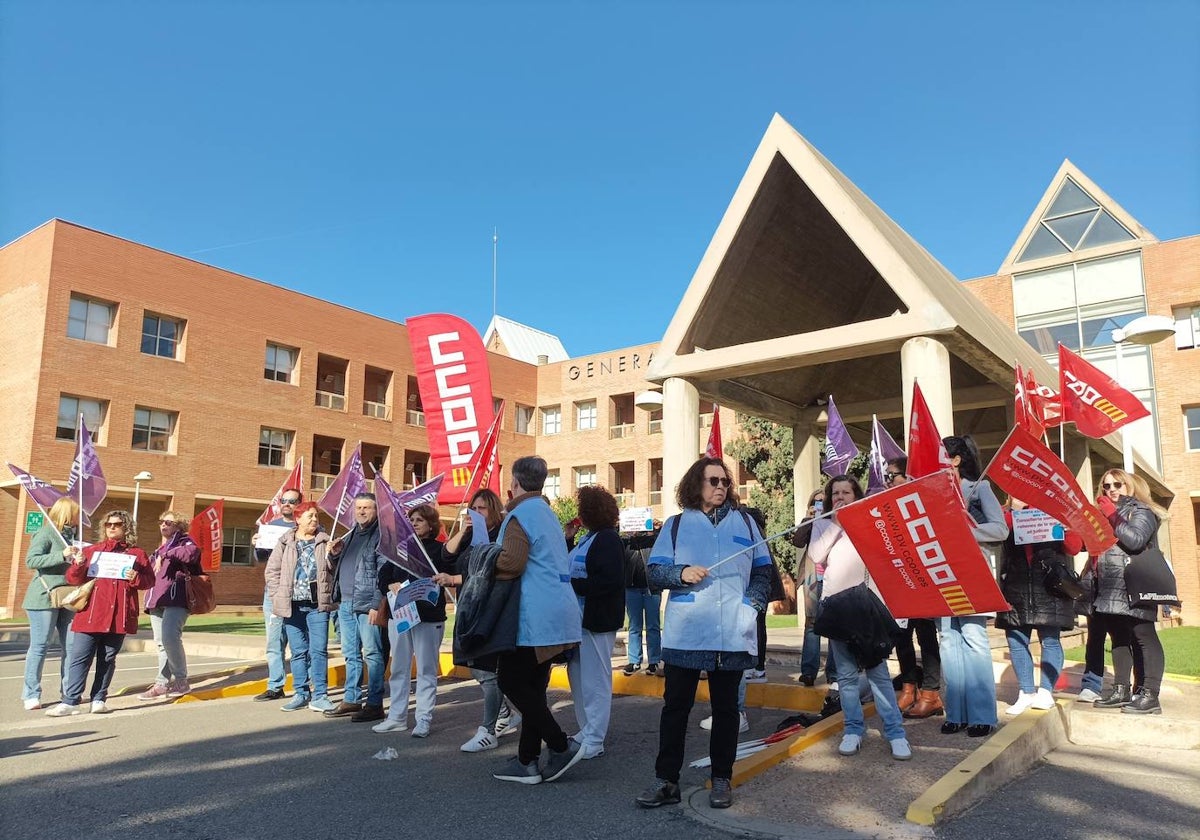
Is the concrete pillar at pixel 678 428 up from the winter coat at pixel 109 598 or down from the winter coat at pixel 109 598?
up

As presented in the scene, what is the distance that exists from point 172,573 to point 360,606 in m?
2.66

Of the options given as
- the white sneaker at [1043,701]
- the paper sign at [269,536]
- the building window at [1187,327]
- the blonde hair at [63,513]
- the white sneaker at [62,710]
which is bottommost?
the white sneaker at [62,710]

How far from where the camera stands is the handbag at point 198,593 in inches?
341

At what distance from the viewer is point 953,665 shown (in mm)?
5941

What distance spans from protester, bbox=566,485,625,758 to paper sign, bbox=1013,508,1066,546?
294 cm

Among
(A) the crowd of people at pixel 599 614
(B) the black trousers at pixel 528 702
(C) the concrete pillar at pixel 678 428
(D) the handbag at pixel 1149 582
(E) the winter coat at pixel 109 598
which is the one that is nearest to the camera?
(A) the crowd of people at pixel 599 614

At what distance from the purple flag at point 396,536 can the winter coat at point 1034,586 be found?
4332mm

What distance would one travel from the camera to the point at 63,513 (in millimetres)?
8172

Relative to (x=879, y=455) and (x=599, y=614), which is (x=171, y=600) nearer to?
(x=599, y=614)

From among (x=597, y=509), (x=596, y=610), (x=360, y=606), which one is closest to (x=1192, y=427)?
(x=597, y=509)

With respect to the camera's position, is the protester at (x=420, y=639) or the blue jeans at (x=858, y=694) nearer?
the blue jeans at (x=858, y=694)

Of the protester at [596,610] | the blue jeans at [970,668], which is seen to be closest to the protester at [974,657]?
the blue jeans at [970,668]

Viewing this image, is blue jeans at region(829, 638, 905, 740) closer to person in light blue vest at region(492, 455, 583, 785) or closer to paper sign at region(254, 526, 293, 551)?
person in light blue vest at region(492, 455, 583, 785)

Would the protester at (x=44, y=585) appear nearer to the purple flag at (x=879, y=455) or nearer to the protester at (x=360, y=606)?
the protester at (x=360, y=606)
